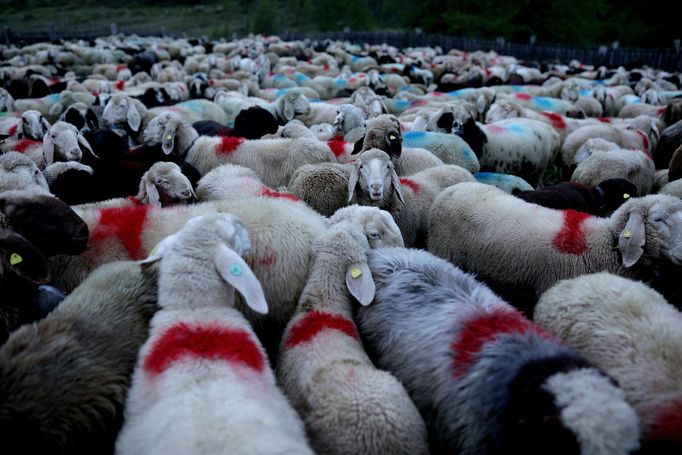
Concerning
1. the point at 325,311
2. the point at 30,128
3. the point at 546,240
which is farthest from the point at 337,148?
the point at 30,128

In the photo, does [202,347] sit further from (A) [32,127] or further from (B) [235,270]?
(A) [32,127]

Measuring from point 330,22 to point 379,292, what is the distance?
39945 millimetres

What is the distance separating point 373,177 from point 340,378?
7.29ft

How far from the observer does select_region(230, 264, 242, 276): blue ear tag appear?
86.5 inches

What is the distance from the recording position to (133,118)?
→ 6.73 m

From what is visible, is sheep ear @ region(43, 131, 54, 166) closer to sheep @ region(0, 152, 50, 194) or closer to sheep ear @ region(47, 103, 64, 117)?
sheep @ region(0, 152, 50, 194)

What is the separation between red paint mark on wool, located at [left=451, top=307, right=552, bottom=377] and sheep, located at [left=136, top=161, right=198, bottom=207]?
251cm

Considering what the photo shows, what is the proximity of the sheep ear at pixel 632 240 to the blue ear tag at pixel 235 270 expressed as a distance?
240 cm

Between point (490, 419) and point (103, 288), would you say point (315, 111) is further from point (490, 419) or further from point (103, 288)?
point (490, 419)

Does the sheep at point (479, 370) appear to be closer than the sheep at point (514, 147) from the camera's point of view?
Yes

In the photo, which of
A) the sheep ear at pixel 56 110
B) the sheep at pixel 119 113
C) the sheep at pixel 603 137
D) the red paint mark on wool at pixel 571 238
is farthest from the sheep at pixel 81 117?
the sheep at pixel 603 137

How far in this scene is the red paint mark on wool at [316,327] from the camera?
93.8 inches

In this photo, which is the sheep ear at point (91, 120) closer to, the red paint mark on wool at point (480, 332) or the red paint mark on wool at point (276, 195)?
the red paint mark on wool at point (276, 195)

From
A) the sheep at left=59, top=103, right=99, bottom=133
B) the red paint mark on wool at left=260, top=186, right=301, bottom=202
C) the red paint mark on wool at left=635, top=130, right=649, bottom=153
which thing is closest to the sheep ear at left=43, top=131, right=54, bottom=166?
the sheep at left=59, top=103, right=99, bottom=133
